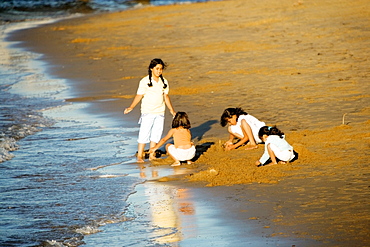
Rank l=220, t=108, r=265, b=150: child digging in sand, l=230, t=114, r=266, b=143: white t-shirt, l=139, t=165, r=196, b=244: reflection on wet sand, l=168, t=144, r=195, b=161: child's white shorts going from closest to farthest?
l=139, t=165, r=196, b=244: reflection on wet sand, l=168, t=144, r=195, b=161: child's white shorts, l=220, t=108, r=265, b=150: child digging in sand, l=230, t=114, r=266, b=143: white t-shirt

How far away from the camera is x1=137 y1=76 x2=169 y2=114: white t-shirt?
29.4 feet

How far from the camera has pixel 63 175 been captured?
8.24m

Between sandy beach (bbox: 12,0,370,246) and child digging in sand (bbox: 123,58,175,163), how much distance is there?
1.72 ft

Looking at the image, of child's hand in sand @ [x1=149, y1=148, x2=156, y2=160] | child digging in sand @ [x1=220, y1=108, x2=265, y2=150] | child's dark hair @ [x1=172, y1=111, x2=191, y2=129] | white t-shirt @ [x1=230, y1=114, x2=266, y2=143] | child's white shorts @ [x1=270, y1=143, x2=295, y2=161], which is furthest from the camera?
white t-shirt @ [x1=230, y1=114, x2=266, y2=143]

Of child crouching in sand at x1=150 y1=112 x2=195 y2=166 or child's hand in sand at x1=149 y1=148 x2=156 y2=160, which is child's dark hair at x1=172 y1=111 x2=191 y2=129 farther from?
child's hand in sand at x1=149 y1=148 x2=156 y2=160

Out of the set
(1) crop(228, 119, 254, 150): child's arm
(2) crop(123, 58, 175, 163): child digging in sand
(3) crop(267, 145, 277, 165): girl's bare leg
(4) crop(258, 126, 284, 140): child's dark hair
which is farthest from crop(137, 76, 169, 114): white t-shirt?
(3) crop(267, 145, 277, 165): girl's bare leg

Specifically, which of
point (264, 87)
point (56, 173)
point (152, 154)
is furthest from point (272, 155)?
point (264, 87)

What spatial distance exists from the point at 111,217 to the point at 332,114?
514 cm

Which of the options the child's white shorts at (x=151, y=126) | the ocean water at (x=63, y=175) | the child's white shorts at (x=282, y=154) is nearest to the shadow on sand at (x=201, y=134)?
the child's white shorts at (x=151, y=126)

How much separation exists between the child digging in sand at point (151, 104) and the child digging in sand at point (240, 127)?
0.76 m

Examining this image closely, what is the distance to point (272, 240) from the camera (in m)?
5.32

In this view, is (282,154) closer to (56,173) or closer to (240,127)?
(240,127)

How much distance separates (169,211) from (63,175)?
89.7 inches

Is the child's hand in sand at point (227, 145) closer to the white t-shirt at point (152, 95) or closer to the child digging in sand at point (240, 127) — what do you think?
the child digging in sand at point (240, 127)
